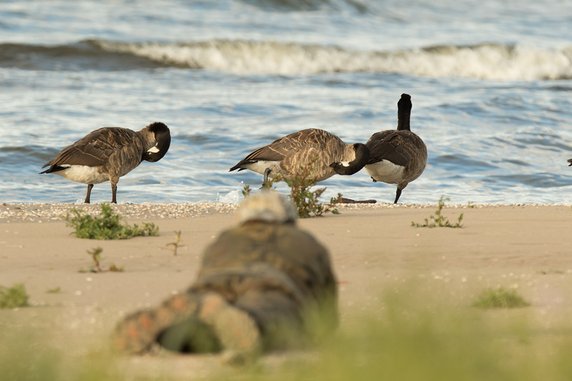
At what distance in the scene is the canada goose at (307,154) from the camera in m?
14.9

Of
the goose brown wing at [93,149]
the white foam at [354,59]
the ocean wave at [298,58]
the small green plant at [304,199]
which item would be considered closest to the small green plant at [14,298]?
the small green plant at [304,199]

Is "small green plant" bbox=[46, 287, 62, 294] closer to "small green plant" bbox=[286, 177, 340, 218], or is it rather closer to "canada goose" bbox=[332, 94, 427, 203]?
"small green plant" bbox=[286, 177, 340, 218]

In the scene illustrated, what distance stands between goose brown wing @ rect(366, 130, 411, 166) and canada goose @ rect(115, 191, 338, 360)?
929cm

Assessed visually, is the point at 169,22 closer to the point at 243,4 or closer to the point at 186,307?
the point at 243,4

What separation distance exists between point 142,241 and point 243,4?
28.7 meters

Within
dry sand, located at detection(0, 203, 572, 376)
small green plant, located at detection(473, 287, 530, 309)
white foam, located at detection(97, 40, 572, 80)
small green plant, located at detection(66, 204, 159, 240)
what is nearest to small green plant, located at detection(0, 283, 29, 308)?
dry sand, located at detection(0, 203, 572, 376)

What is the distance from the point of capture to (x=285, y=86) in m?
28.2

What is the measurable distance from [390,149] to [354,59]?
1753cm

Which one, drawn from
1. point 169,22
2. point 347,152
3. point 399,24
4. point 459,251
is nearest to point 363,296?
point 459,251

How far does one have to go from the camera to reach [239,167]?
15391mm

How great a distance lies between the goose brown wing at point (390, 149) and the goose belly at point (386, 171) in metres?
0.07

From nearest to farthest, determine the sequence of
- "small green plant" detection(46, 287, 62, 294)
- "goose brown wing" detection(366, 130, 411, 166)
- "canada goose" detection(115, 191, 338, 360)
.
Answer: "canada goose" detection(115, 191, 338, 360) < "small green plant" detection(46, 287, 62, 294) < "goose brown wing" detection(366, 130, 411, 166)

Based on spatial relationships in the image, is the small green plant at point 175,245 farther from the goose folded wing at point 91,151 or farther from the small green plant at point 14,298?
the goose folded wing at point 91,151

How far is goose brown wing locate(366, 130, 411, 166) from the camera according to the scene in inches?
612
